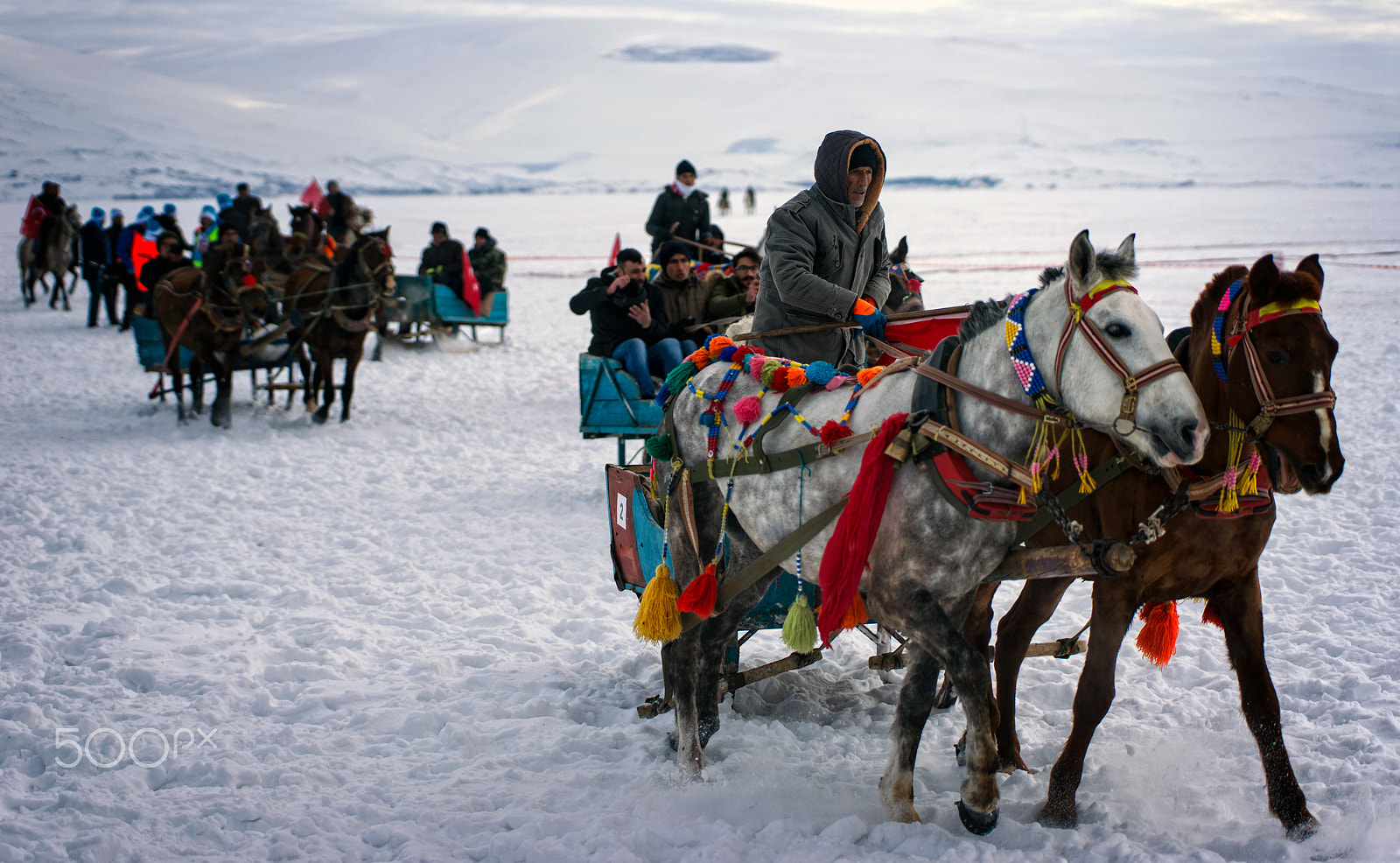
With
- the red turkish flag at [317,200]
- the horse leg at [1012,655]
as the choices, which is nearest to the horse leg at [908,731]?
the horse leg at [1012,655]

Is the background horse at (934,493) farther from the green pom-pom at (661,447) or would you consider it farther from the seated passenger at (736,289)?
the seated passenger at (736,289)

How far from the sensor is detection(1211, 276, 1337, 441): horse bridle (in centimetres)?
285

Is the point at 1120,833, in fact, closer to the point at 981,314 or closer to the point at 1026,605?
the point at 1026,605

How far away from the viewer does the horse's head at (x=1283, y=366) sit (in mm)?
2850

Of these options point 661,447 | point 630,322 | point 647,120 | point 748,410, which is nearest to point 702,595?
point 661,447

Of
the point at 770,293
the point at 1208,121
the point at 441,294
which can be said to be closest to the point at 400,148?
the point at 1208,121

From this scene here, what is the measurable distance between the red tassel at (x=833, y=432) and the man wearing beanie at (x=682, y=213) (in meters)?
8.45

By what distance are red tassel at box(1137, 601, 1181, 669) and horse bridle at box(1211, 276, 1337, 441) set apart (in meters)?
0.92

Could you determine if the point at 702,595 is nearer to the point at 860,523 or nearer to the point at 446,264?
the point at 860,523

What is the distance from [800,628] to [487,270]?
43.1 ft

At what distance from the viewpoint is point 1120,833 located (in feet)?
10.7

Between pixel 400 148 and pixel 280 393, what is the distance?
10742cm

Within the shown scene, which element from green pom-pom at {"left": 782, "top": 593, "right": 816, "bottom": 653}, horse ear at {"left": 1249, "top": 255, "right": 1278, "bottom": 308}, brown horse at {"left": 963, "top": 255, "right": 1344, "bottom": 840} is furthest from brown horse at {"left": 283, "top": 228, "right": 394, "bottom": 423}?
horse ear at {"left": 1249, "top": 255, "right": 1278, "bottom": 308}

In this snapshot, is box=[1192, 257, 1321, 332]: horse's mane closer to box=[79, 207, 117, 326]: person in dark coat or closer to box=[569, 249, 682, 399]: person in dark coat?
box=[569, 249, 682, 399]: person in dark coat
